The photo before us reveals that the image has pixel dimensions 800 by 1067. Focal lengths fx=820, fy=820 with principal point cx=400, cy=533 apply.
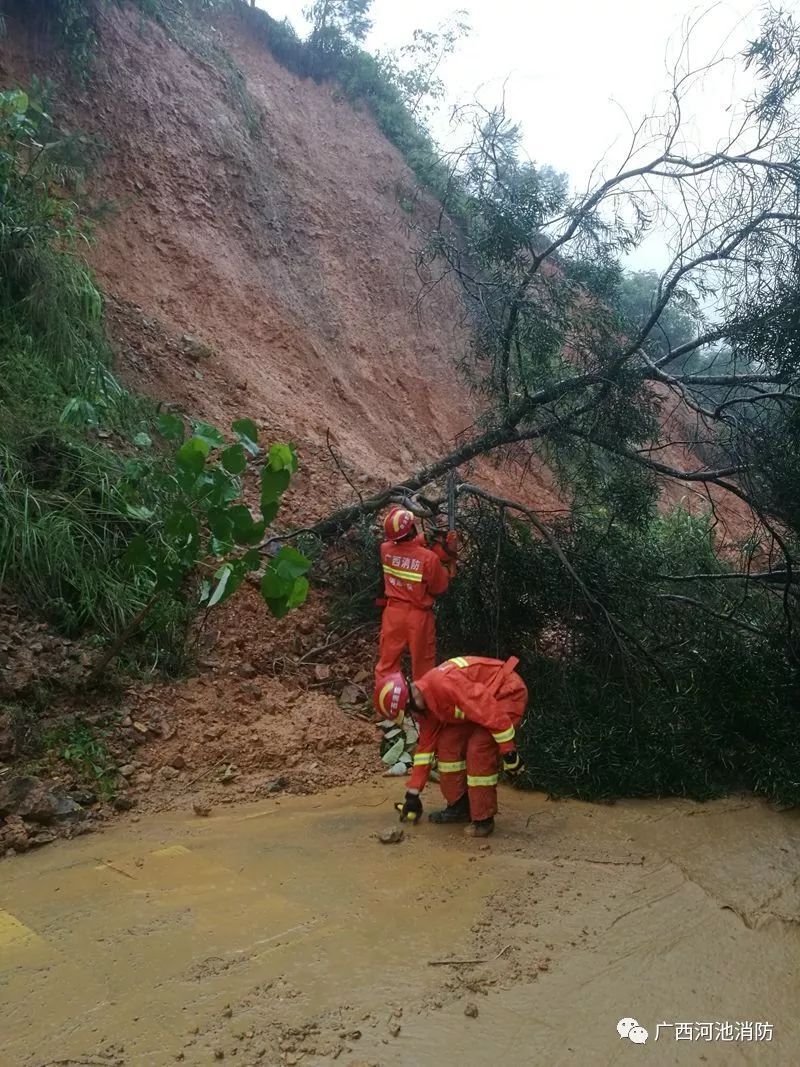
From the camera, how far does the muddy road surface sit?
9.02 feet

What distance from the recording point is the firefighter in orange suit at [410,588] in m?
5.82

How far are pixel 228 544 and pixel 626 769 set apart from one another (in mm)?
2981

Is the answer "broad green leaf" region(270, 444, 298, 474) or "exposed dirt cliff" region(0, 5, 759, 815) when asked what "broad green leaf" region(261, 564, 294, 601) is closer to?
"broad green leaf" region(270, 444, 298, 474)

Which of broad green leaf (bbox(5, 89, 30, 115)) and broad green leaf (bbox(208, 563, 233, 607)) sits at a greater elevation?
broad green leaf (bbox(5, 89, 30, 115))

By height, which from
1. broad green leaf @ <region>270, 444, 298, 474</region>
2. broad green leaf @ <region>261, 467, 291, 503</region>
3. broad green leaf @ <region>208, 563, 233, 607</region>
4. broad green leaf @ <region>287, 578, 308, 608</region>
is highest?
broad green leaf @ <region>270, 444, 298, 474</region>

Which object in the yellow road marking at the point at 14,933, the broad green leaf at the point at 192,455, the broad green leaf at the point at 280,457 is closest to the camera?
the yellow road marking at the point at 14,933

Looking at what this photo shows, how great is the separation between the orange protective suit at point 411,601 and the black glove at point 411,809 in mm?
1153

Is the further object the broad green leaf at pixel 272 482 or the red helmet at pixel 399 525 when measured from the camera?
the red helmet at pixel 399 525

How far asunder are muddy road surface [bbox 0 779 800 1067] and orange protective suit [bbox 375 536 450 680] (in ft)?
4.10

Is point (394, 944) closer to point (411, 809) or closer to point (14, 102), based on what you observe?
point (411, 809)

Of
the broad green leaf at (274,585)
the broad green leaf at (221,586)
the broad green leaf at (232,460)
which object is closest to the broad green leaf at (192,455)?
the broad green leaf at (232,460)

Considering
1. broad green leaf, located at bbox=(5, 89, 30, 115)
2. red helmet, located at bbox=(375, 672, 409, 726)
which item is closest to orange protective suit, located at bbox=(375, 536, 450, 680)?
red helmet, located at bbox=(375, 672, 409, 726)

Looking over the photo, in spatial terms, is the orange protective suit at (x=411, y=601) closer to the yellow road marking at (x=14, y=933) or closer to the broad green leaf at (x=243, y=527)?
the broad green leaf at (x=243, y=527)

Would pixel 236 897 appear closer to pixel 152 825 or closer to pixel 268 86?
pixel 152 825
